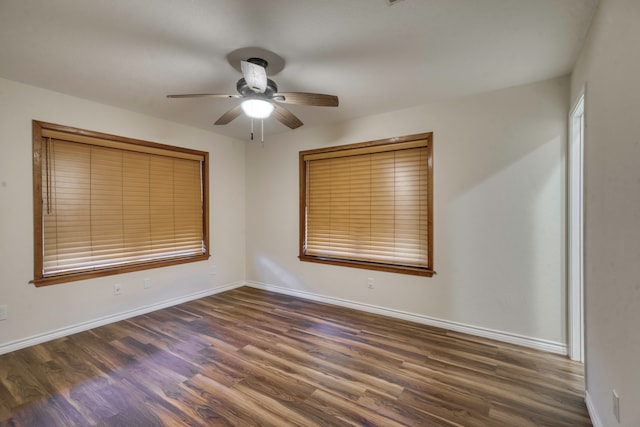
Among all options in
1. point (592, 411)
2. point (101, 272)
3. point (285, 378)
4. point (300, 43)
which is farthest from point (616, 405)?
point (101, 272)

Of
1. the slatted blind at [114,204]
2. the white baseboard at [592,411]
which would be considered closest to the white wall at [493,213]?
the white baseboard at [592,411]

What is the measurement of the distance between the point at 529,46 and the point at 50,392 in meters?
4.19

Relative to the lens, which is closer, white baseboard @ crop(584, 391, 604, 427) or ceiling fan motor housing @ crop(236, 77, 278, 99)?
white baseboard @ crop(584, 391, 604, 427)

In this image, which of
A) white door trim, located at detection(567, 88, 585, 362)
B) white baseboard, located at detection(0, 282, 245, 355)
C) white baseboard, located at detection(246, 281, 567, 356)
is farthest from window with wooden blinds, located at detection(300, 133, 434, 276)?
white baseboard, located at detection(0, 282, 245, 355)

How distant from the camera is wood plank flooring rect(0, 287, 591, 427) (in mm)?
1786

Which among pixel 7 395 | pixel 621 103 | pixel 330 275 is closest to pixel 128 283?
pixel 7 395

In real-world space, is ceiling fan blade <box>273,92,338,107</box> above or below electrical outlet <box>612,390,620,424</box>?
above

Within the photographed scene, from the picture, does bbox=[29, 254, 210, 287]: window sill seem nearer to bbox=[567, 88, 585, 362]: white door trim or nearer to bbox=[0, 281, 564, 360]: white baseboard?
bbox=[0, 281, 564, 360]: white baseboard

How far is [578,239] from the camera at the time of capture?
236 centimetres

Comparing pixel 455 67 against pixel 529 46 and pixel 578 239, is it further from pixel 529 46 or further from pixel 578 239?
pixel 578 239

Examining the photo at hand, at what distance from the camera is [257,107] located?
7.34ft

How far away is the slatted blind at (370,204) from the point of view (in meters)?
3.29

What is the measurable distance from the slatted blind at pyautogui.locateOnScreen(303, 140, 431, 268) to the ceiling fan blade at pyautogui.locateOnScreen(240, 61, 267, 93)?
185 cm

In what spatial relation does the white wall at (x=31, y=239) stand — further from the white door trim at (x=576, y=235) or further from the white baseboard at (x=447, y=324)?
the white door trim at (x=576, y=235)
